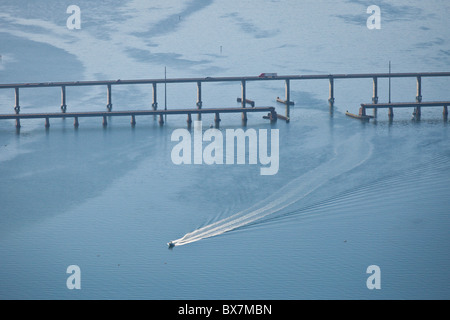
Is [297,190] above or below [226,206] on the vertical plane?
above

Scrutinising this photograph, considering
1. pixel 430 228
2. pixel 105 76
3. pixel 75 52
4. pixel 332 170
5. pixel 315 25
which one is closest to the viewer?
pixel 430 228

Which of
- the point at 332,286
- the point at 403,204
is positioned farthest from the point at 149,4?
the point at 332,286

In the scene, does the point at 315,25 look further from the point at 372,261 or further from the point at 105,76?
the point at 372,261

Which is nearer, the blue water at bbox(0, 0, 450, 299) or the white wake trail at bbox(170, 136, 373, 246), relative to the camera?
the blue water at bbox(0, 0, 450, 299)

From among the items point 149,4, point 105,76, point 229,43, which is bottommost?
point 105,76

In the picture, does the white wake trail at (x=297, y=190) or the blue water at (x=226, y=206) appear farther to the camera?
the white wake trail at (x=297, y=190)

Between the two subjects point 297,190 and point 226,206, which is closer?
point 226,206

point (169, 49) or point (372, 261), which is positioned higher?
point (169, 49)

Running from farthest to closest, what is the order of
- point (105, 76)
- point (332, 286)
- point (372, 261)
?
point (105, 76) < point (372, 261) < point (332, 286)
